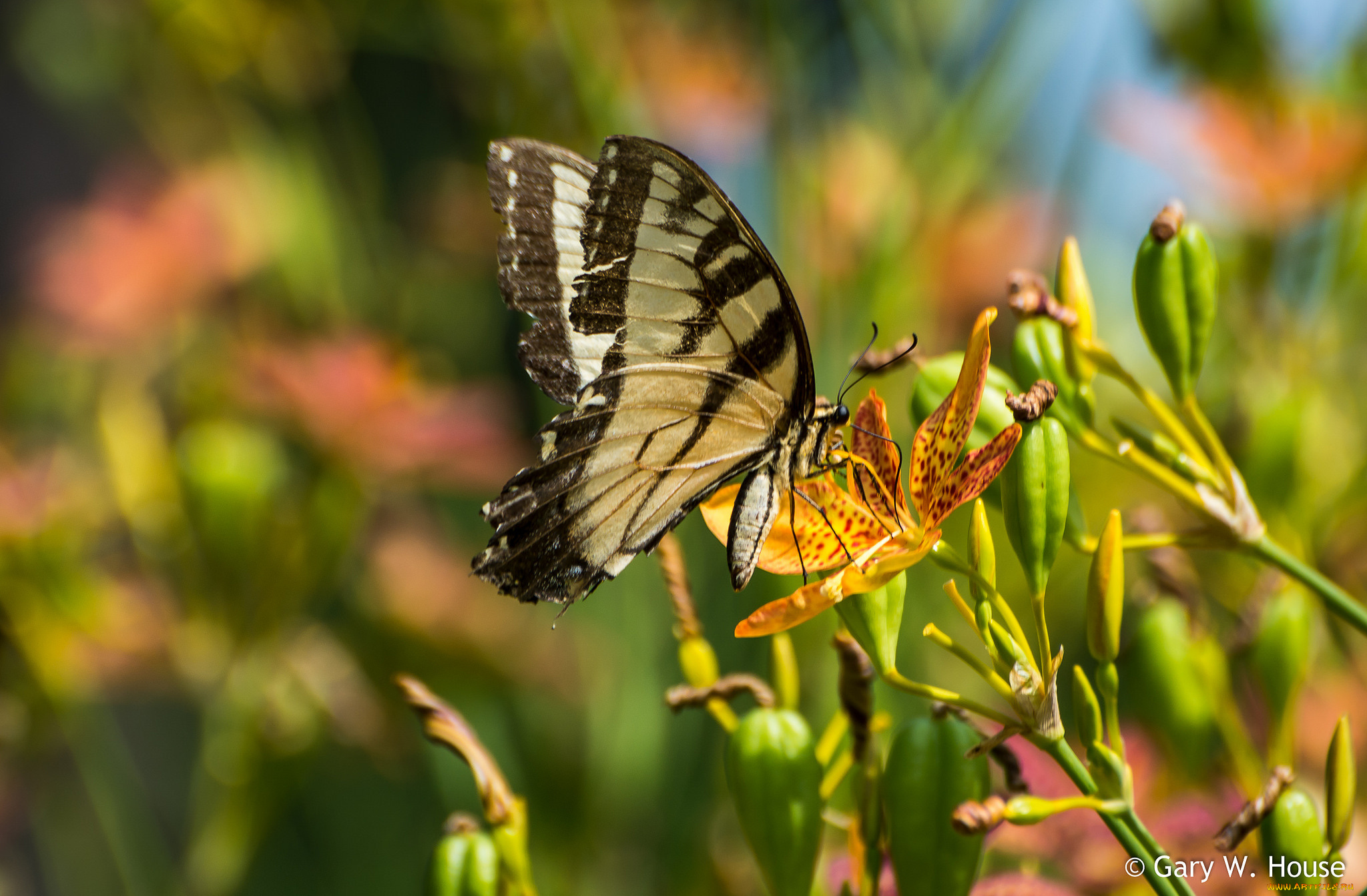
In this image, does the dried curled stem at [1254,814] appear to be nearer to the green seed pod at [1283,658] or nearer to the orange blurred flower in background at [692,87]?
the green seed pod at [1283,658]

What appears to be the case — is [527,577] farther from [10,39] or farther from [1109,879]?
[10,39]

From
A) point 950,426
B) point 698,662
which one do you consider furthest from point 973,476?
point 698,662

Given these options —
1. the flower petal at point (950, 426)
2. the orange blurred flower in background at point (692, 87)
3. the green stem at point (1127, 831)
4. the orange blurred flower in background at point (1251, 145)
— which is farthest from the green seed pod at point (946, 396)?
the orange blurred flower in background at point (692, 87)

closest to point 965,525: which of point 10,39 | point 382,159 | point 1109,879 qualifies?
point 1109,879

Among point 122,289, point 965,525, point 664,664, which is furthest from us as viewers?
point 122,289

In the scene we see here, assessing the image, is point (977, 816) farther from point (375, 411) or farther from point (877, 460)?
point (375, 411)
